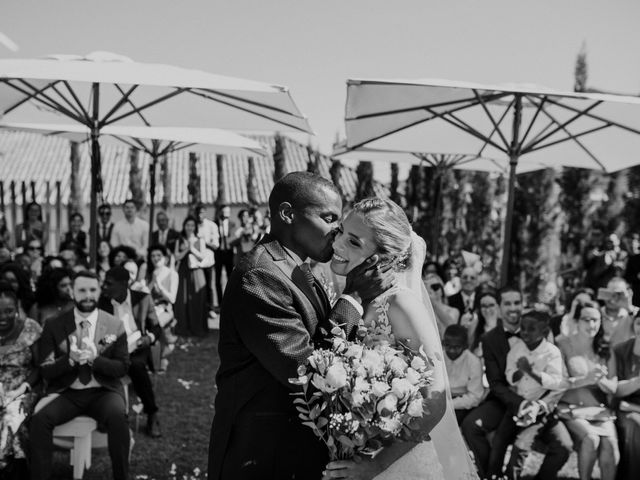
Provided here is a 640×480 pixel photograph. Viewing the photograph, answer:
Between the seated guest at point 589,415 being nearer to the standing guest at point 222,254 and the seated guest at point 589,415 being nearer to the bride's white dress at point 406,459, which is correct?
the bride's white dress at point 406,459

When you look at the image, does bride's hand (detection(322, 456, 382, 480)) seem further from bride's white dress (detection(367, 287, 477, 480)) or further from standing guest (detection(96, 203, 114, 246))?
standing guest (detection(96, 203, 114, 246))

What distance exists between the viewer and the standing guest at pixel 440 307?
7301mm

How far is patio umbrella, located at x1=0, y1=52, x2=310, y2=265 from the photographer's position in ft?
19.0

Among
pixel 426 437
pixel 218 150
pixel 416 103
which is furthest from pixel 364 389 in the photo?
pixel 218 150

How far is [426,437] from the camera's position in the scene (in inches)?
116

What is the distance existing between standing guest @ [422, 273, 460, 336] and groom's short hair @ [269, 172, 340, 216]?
462cm

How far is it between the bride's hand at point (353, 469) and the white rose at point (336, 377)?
0.32 meters

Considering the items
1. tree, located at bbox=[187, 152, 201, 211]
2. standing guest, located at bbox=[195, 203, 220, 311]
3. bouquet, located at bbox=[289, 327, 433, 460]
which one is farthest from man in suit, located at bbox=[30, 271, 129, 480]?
tree, located at bbox=[187, 152, 201, 211]

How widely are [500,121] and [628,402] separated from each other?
318 cm

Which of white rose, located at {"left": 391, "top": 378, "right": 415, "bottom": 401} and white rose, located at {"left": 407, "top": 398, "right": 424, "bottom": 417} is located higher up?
white rose, located at {"left": 391, "top": 378, "right": 415, "bottom": 401}

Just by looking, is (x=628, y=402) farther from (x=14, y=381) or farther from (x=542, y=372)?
(x=14, y=381)

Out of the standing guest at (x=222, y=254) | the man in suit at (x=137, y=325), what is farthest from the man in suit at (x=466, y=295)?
the standing guest at (x=222, y=254)

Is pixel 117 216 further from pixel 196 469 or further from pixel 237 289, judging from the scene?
pixel 237 289

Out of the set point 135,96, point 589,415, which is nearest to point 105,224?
point 135,96
